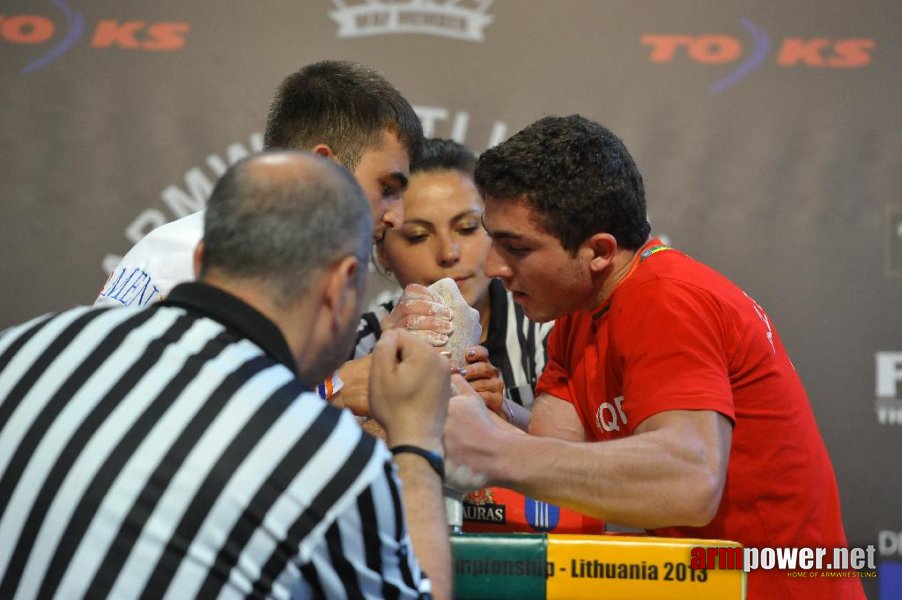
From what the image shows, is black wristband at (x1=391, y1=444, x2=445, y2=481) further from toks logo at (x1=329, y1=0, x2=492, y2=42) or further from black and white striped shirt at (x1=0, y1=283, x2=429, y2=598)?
toks logo at (x1=329, y1=0, x2=492, y2=42)

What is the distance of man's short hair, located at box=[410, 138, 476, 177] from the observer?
8.82ft

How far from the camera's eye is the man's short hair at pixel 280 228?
103 cm

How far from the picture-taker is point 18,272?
284 centimetres

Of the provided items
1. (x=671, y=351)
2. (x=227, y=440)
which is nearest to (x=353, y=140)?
(x=671, y=351)

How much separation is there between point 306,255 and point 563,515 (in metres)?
0.85

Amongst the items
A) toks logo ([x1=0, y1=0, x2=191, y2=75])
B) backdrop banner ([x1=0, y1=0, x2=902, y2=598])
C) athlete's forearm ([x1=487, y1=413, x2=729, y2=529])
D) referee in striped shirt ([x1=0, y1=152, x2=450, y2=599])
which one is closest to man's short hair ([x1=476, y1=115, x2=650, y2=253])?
athlete's forearm ([x1=487, y1=413, x2=729, y2=529])

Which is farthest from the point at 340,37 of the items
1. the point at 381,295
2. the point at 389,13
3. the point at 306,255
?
the point at 306,255

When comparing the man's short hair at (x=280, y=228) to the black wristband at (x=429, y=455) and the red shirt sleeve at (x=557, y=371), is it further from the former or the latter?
the red shirt sleeve at (x=557, y=371)

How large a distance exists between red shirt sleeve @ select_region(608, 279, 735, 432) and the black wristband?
53 centimetres

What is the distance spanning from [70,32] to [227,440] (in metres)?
2.36

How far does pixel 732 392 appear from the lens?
66.4 inches

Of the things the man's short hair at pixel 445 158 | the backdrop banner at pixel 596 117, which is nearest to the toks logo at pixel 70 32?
the backdrop banner at pixel 596 117

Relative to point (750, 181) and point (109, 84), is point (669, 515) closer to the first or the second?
point (750, 181)

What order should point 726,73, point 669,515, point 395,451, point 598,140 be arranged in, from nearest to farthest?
point 395,451 < point 669,515 < point 598,140 < point 726,73
